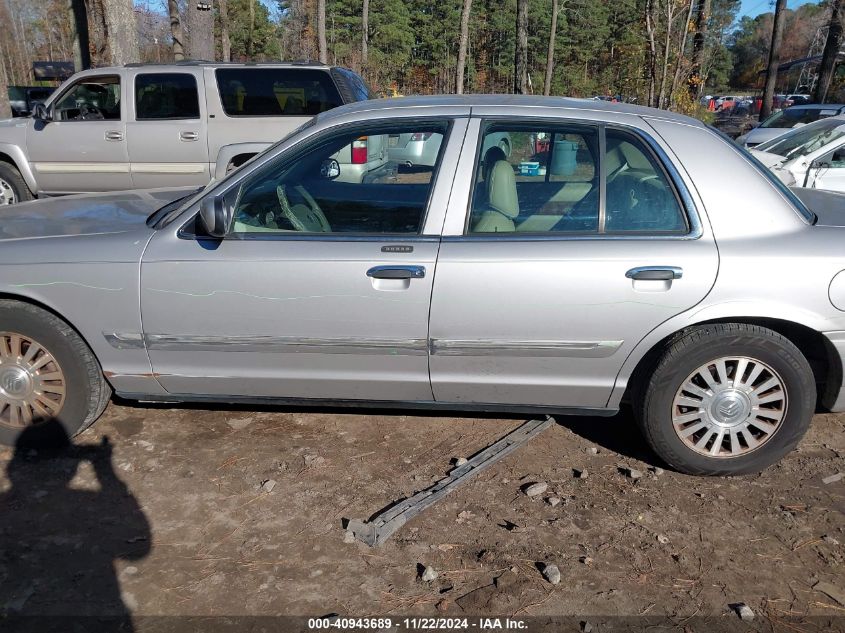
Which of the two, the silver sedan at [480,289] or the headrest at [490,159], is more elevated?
the headrest at [490,159]

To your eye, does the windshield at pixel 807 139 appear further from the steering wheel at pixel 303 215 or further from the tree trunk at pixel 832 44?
the tree trunk at pixel 832 44

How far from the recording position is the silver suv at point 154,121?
341 inches

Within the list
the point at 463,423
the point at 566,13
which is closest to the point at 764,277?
the point at 463,423

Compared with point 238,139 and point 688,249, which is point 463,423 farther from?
point 238,139

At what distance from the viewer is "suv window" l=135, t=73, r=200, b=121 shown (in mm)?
8711

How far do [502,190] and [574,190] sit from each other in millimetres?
362

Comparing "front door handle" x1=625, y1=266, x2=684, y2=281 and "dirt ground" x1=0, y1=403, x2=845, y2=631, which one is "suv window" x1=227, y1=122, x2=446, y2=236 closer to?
"front door handle" x1=625, y1=266, x2=684, y2=281

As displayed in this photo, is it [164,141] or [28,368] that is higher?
[164,141]

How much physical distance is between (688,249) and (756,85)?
86574mm

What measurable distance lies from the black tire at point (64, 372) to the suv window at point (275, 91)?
226 inches

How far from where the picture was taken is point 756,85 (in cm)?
7794

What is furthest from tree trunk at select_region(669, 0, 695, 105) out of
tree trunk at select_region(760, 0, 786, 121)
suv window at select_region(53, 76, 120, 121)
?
tree trunk at select_region(760, 0, 786, 121)

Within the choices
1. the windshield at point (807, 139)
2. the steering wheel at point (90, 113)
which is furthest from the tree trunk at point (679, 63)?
the steering wheel at point (90, 113)

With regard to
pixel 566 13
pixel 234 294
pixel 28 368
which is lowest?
pixel 28 368
